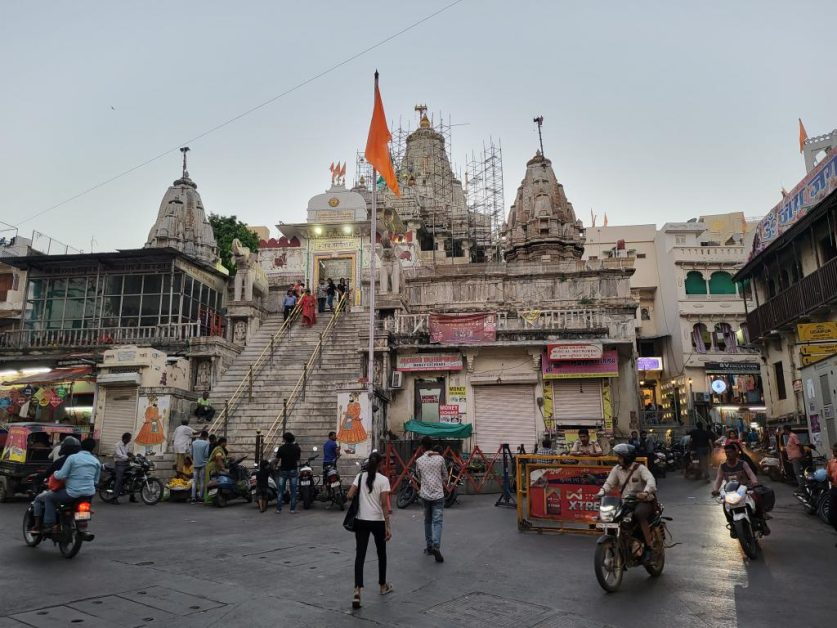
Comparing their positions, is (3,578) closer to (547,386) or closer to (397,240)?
(547,386)

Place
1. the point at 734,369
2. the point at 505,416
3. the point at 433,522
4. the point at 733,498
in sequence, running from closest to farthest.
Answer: the point at 733,498
the point at 433,522
the point at 505,416
the point at 734,369

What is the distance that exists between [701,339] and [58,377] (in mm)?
34682

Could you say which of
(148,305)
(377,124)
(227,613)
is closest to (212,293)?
(148,305)

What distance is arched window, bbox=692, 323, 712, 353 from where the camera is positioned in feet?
122

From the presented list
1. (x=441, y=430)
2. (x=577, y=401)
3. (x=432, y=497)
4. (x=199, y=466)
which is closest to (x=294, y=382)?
(x=441, y=430)

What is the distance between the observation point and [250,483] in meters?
14.5

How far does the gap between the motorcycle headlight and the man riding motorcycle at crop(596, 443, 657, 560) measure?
1.78 meters

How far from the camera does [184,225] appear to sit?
121 feet

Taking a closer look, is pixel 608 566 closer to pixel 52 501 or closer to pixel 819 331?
pixel 52 501

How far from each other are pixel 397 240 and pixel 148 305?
13.8m

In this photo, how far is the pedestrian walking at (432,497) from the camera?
8.55 metres

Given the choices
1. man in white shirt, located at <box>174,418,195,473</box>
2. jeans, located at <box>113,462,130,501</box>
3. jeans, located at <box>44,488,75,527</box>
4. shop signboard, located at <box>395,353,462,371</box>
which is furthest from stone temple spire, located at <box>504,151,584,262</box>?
jeans, located at <box>44,488,75,527</box>

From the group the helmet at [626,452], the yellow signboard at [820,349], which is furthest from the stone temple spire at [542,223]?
the helmet at [626,452]

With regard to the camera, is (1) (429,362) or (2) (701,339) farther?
(2) (701,339)
